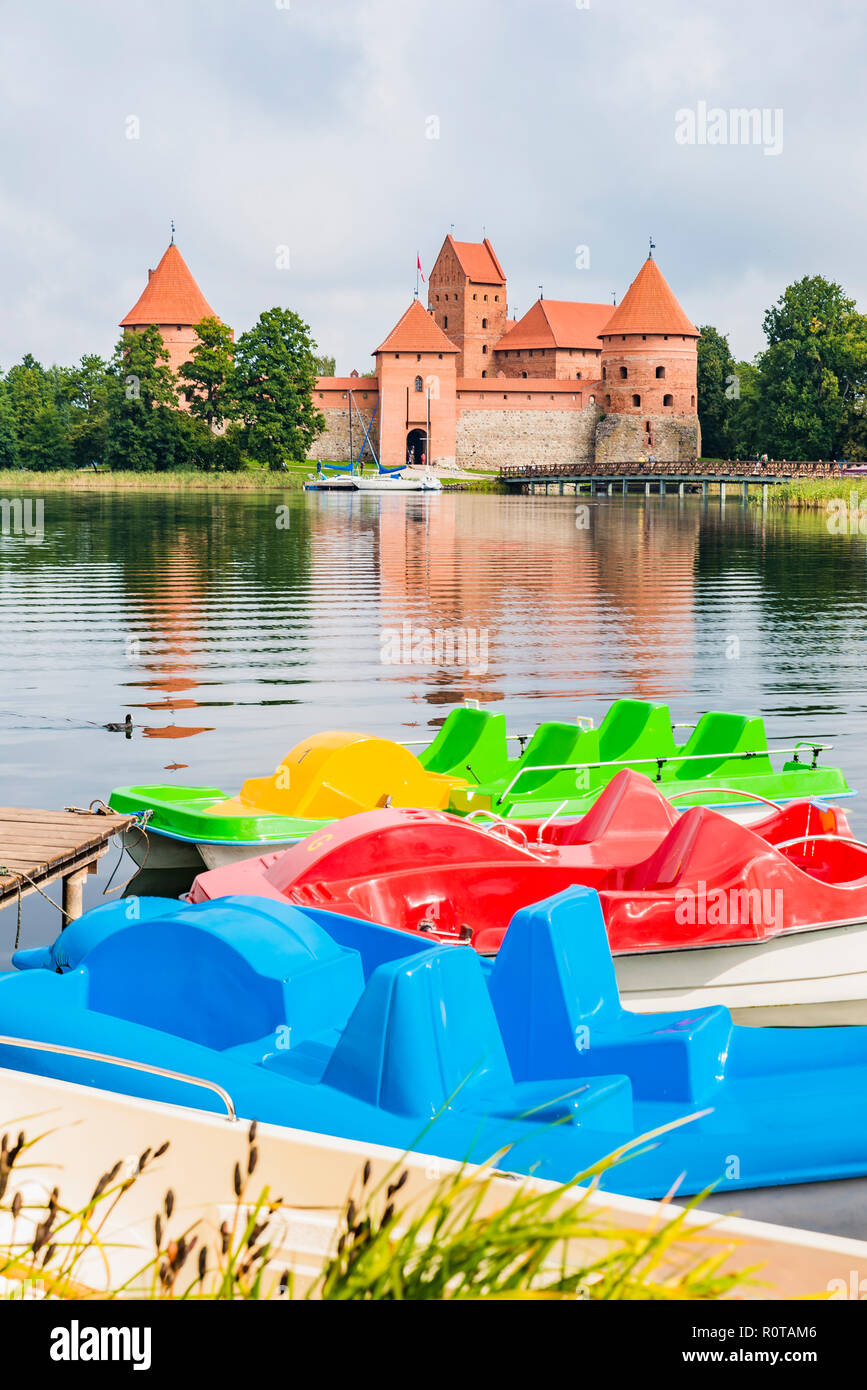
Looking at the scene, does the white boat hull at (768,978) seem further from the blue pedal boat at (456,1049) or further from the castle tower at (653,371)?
the castle tower at (653,371)

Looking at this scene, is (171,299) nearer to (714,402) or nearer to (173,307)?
(173,307)

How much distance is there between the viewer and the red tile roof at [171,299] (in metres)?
72.3

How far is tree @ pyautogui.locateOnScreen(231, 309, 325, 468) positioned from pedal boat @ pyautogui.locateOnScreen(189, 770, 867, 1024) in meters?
59.0

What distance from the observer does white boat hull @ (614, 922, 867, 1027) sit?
4.93m

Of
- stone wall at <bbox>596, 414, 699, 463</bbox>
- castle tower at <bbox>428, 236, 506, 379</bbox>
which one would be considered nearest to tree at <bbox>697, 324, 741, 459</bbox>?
stone wall at <bbox>596, 414, 699, 463</bbox>

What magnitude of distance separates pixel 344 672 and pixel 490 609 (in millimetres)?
6114

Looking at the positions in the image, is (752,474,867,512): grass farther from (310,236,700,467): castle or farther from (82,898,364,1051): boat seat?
(82,898,364,1051): boat seat

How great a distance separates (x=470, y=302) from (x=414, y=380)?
12.0 meters

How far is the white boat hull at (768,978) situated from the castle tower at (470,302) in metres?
79.1

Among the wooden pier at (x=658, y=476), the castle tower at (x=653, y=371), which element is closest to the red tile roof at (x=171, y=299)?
the wooden pier at (x=658, y=476)

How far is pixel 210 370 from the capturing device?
63.1 m

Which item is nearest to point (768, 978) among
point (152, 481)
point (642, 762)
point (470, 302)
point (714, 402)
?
point (642, 762)

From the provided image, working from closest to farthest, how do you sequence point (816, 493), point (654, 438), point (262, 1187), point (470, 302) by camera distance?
point (262, 1187) → point (816, 493) → point (654, 438) → point (470, 302)
